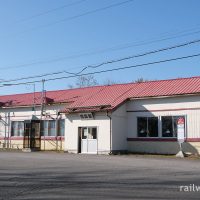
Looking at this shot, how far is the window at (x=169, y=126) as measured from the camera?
30.9 m

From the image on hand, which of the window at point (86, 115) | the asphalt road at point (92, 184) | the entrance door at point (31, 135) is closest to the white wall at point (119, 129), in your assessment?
the window at point (86, 115)

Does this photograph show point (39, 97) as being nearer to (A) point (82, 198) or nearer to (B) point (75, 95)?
(B) point (75, 95)

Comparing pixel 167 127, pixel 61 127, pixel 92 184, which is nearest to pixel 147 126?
pixel 167 127

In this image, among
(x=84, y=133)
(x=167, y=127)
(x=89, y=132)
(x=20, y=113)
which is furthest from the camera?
(x=20, y=113)

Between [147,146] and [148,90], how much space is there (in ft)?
15.2

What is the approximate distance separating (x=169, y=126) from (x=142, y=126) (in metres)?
2.42

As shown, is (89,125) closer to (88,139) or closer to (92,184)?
(88,139)

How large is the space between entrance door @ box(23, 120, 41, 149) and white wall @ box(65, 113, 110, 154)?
4130mm

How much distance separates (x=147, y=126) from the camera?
32.4 metres

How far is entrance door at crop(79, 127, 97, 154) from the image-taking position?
3294 cm

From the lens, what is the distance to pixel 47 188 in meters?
12.4

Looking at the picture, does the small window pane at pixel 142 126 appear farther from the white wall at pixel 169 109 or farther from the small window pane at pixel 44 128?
the small window pane at pixel 44 128

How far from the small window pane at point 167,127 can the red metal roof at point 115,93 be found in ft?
6.22

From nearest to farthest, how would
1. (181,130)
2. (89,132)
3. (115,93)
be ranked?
(181,130), (89,132), (115,93)
